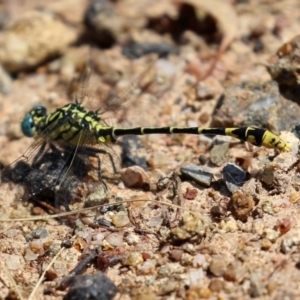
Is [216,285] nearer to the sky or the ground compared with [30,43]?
nearer to the ground

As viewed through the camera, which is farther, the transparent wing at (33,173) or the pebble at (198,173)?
Answer: the transparent wing at (33,173)

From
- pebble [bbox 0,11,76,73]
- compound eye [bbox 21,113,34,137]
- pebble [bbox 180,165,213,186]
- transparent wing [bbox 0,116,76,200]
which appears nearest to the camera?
pebble [bbox 180,165,213,186]

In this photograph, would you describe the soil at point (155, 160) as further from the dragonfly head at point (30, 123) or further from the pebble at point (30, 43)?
the dragonfly head at point (30, 123)

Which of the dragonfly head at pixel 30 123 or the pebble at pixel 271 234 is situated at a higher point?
the pebble at pixel 271 234

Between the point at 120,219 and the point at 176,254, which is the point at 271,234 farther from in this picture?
the point at 120,219

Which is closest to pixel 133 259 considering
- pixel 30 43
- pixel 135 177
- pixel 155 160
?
pixel 135 177

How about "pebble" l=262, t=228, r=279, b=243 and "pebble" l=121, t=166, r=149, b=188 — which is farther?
"pebble" l=121, t=166, r=149, b=188

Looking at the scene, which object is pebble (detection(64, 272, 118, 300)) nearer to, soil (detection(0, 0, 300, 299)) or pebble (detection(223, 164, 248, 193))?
soil (detection(0, 0, 300, 299))

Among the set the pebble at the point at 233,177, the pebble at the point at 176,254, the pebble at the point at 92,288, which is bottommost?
the pebble at the point at 92,288

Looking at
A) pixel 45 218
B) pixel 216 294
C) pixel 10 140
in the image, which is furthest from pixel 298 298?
pixel 10 140

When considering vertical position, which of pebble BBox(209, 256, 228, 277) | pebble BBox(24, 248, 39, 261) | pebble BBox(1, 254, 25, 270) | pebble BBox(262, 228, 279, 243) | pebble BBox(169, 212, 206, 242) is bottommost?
pebble BBox(1, 254, 25, 270)

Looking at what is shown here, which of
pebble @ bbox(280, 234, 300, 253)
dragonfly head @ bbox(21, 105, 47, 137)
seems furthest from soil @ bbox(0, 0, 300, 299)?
dragonfly head @ bbox(21, 105, 47, 137)

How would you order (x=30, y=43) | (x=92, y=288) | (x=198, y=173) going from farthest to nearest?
1. (x=30, y=43)
2. (x=198, y=173)
3. (x=92, y=288)

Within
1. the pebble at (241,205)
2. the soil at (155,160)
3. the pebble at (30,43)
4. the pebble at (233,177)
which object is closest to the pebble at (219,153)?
the soil at (155,160)
